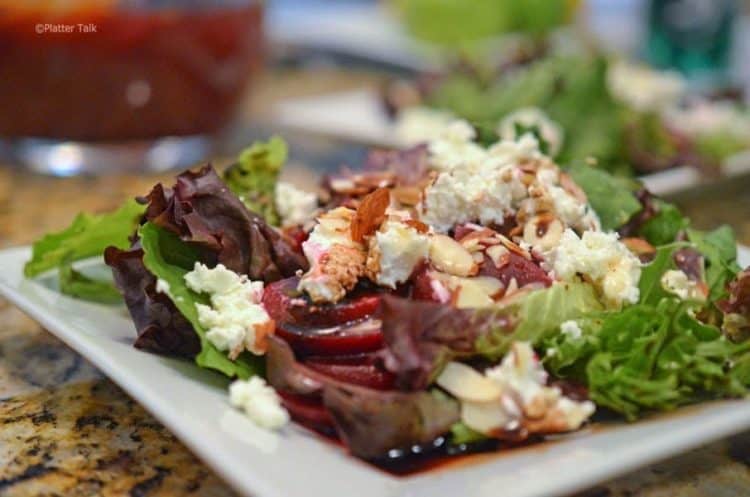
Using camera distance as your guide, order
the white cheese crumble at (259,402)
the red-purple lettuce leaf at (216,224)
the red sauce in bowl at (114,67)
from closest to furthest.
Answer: the white cheese crumble at (259,402) < the red-purple lettuce leaf at (216,224) < the red sauce in bowl at (114,67)

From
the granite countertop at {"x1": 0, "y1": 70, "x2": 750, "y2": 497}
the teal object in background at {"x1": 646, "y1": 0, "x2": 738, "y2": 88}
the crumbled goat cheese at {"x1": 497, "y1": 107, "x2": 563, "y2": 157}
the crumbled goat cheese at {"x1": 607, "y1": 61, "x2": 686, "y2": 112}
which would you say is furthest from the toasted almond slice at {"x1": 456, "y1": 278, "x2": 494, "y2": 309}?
the teal object in background at {"x1": 646, "y1": 0, "x2": 738, "y2": 88}

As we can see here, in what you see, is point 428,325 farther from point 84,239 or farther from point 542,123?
point 542,123

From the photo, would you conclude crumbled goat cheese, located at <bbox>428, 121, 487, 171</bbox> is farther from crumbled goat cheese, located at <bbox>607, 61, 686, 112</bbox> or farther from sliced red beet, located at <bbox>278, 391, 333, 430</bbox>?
crumbled goat cheese, located at <bbox>607, 61, 686, 112</bbox>

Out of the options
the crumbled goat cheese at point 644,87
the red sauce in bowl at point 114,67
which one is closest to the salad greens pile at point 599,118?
the crumbled goat cheese at point 644,87

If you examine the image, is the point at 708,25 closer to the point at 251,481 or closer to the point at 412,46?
the point at 412,46

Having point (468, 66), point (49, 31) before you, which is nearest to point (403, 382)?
point (49, 31)

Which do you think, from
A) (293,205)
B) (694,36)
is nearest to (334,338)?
(293,205)

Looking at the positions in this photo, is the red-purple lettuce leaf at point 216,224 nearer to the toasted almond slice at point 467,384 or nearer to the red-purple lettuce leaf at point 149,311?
the red-purple lettuce leaf at point 149,311
